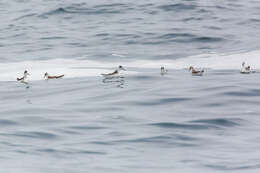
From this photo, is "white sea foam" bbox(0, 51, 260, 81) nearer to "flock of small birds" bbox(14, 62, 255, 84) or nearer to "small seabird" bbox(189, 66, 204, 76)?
"flock of small birds" bbox(14, 62, 255, 84)

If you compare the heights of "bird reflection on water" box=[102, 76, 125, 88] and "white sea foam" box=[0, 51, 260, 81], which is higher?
"white sea foam" box=[0, 51, 260, 81]

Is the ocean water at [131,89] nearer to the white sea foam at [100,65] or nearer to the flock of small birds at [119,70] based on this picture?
the white sea foam at [100,65]

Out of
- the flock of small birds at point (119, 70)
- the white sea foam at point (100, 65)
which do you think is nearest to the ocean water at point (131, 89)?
the white sea foam at point (100, 65)

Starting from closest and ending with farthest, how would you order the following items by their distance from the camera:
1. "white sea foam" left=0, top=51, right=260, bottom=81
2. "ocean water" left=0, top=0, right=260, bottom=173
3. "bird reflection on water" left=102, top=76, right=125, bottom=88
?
"ocean water" left=0, top=0, right=260, bottom=173, "bird reflection on water" left=102, top=76, right=125, bottom=88, "white sea foam" left=0, top=51, right=260, bottom=81

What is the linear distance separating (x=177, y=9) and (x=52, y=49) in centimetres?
836

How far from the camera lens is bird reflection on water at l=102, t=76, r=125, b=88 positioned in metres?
22.9

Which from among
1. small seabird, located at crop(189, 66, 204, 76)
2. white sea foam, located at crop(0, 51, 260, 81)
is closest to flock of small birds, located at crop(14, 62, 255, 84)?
small seabird, located at crop(189, 66, 204, 76)

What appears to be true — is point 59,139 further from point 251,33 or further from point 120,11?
point 120,11

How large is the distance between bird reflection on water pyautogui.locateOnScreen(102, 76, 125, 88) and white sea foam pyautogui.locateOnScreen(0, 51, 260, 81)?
0.99 metres

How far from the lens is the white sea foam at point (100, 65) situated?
25.8 meters

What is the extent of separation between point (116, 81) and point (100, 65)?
12.1 feet

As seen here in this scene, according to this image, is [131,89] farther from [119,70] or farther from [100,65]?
[100,65]

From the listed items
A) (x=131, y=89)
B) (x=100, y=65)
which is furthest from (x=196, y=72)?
(x=100, y=65)

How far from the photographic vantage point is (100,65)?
88.7 feet
